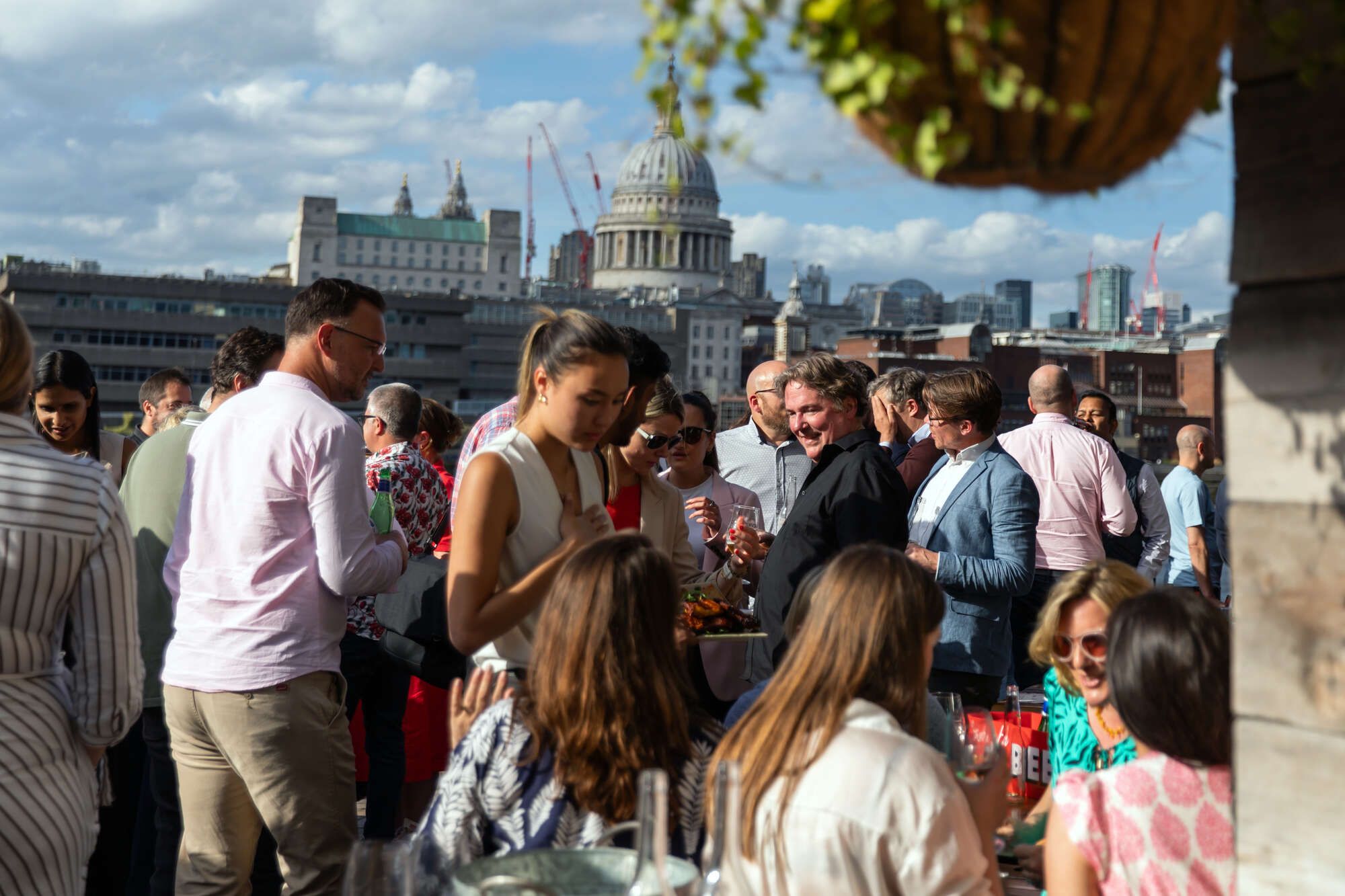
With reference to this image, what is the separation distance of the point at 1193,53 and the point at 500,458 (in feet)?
6.60

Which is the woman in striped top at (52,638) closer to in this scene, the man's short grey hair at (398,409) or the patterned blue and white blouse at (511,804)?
the patterned blue and white blouse at (511,804)

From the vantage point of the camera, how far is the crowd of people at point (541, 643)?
2.30m

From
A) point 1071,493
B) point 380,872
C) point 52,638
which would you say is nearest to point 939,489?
point 1071,493

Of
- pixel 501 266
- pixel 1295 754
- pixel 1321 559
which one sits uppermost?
pixel 501 266

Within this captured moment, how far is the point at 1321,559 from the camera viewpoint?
5.24 ft

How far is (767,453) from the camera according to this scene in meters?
7.09

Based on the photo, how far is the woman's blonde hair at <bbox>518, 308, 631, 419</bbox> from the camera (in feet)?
10.7

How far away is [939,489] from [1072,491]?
Result: 1.55 metres

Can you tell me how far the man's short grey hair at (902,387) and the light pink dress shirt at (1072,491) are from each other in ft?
1.69

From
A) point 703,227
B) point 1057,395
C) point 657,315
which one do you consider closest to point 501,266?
point 703,227

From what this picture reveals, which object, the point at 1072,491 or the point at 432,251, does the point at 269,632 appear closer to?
the point at 1072,491

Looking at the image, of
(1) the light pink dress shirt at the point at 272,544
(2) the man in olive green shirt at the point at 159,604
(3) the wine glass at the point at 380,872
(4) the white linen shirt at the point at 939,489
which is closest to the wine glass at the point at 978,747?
(3) the wine glass at the point at 380,872

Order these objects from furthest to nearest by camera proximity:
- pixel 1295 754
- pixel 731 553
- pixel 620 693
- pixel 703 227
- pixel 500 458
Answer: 1. pixel 703 227
2. pixel 731 553
3. pixel 500 458
4. pixel 620 693
5. pixel 1295 754

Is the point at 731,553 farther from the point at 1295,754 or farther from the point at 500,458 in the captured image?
the point at 1295,754
